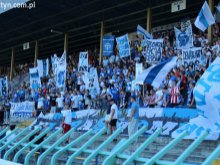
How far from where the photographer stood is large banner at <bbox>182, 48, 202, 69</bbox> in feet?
52.4

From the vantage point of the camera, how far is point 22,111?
24.5 meters

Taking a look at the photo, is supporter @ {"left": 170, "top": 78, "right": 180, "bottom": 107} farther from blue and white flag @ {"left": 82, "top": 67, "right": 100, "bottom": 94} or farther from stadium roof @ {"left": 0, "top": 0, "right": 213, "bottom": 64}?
stadium roof @ {"left": 0, "top": 0, "right": 213, "bottom": 64}

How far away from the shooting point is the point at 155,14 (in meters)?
25.2

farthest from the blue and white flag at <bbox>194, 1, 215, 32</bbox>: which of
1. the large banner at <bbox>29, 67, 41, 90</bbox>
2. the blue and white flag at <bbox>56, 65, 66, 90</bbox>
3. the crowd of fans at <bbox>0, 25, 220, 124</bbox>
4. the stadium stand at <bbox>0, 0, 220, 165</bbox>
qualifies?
the large banner at <bbox>29, 67, 41, 90</bbox>

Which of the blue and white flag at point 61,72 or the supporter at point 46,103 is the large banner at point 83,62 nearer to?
the blue and white flag at point 61,72

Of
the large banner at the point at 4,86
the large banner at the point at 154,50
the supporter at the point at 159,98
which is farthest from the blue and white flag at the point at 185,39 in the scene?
the large banner at the point at 4,86

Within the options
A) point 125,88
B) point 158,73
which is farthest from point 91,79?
point 158,73

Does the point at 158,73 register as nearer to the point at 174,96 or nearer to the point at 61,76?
the point at 174,96

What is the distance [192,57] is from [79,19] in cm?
1217

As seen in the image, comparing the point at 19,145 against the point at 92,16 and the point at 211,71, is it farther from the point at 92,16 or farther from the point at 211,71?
the point at 92,16

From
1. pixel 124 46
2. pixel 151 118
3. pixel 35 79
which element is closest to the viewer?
pixel 151 118

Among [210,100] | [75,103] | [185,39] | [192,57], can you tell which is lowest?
[210,100]

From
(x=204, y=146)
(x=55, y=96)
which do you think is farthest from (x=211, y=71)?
(x=55, y=96)

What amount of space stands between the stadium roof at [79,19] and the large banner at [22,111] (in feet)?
18.7
